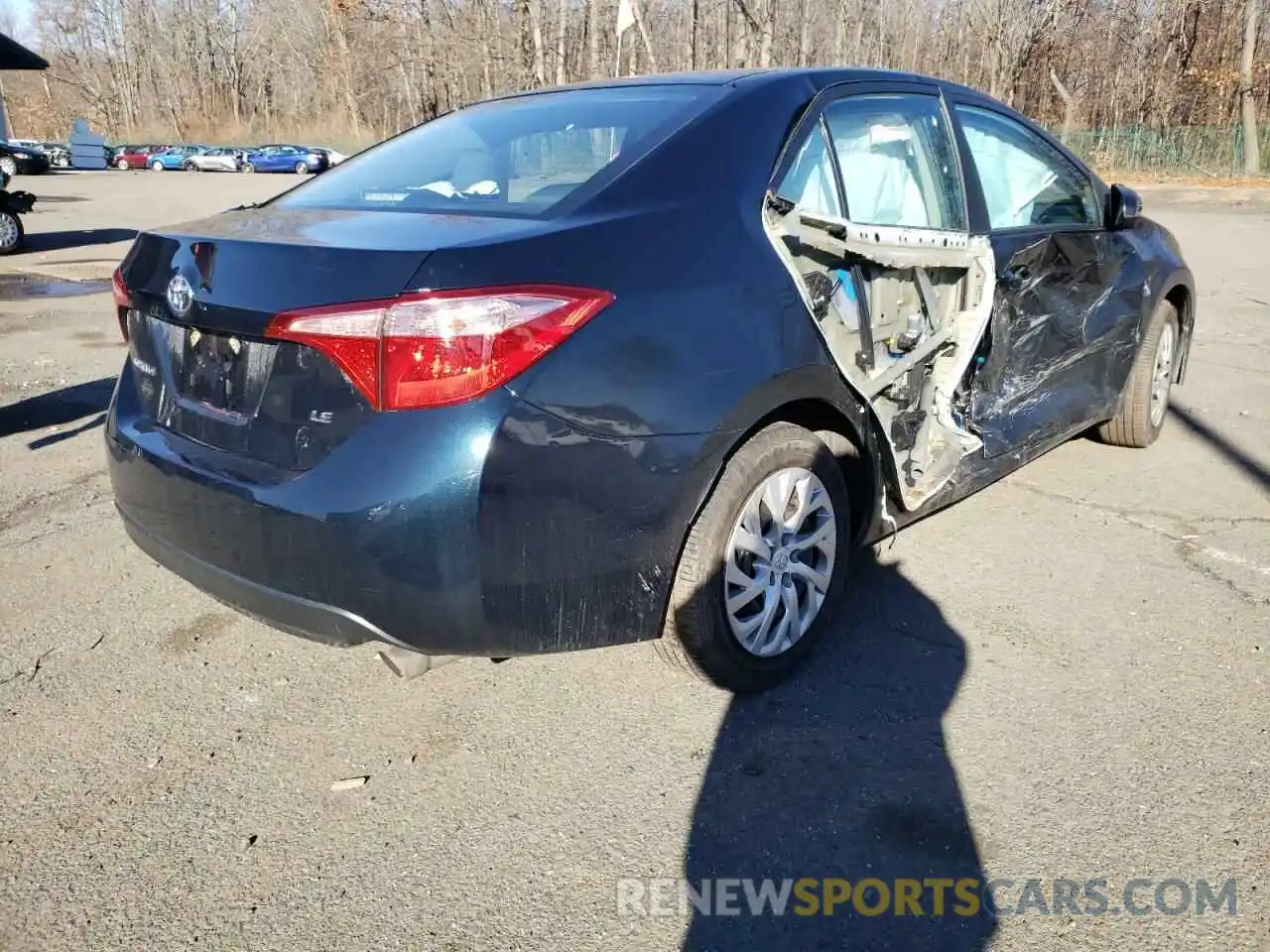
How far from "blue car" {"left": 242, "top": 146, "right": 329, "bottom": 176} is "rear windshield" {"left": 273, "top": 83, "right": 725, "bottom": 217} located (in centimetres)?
4775

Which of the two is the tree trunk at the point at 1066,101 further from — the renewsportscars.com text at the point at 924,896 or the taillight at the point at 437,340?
the taillight at the point at 437,340

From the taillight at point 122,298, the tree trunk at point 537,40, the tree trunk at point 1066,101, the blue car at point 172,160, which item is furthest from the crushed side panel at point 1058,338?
the blue car at point 172,160

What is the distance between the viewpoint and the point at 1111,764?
8.57 feet

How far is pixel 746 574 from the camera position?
9.14 feet

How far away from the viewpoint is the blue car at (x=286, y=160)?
4829 cm

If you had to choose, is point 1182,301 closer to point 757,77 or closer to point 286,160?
point 757,77

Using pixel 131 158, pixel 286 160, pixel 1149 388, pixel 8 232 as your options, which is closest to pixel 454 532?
pixel 1149 388

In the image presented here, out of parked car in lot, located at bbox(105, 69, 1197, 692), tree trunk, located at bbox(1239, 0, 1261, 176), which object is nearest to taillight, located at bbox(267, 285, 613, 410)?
parked car in lot, located at bbox(105, 69, 1197, 692)

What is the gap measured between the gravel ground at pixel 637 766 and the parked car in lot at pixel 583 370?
375 mm

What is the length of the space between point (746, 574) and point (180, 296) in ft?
5.47

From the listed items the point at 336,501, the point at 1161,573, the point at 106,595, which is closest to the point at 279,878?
the point at 336,501

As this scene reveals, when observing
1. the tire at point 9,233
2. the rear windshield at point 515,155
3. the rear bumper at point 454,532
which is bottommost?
the tire at point 9,233

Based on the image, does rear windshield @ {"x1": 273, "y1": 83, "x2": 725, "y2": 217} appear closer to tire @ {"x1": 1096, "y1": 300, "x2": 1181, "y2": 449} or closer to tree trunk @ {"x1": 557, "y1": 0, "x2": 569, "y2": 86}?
tire @ {"x1": 1096, "y1": 300, "x2": 1181, "y2": 449}

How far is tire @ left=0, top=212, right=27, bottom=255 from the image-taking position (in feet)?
46.5
